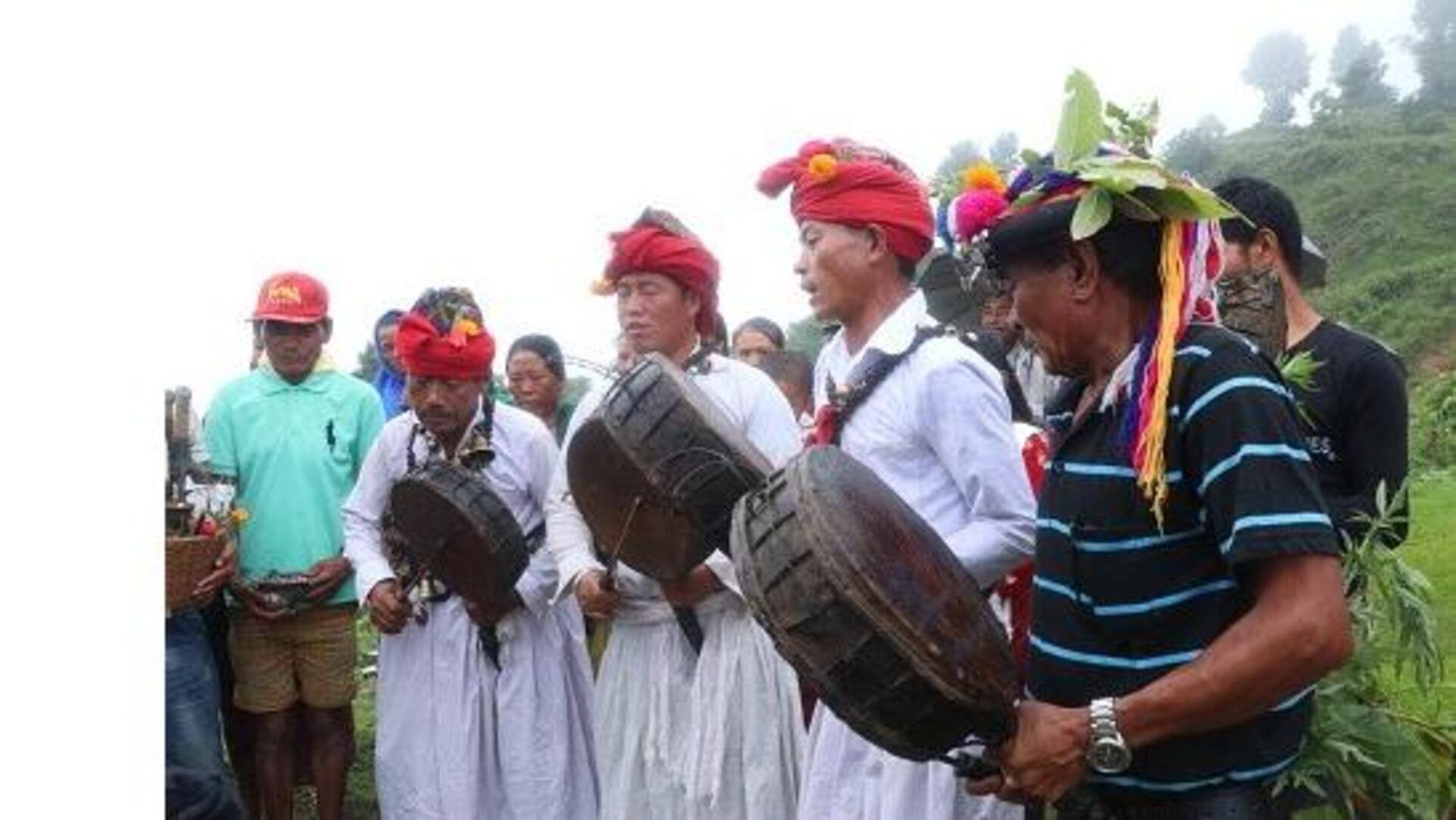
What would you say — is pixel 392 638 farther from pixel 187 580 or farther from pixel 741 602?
pixel 741 602

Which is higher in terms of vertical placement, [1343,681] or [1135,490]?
[1135,490]

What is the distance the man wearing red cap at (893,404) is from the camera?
3084mm

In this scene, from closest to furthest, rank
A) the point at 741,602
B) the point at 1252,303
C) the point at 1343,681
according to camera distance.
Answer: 1. the point at 1343,681
2. the point at 1252,303
3. the point at 741,602

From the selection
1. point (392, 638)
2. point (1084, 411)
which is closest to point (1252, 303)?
point (1084, 411)

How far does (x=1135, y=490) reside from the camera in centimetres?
225

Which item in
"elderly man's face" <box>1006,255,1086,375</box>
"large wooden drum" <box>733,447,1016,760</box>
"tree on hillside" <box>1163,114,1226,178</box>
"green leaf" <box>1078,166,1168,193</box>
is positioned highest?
"tree on hillside" <box>1163,114,1226,178</box>

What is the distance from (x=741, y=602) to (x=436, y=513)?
42.5 inches

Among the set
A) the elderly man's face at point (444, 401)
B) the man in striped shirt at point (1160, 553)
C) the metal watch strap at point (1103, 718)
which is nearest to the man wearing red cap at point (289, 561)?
the elderly man's face at point (444, 401)

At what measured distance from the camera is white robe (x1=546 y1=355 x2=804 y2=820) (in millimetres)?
4105

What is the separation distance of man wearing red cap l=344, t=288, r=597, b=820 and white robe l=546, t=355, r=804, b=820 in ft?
1.76

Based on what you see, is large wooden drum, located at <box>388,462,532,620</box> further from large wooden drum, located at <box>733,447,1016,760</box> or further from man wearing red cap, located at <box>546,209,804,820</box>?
large wooden drum, located at <box>733,447,1016,760</box>

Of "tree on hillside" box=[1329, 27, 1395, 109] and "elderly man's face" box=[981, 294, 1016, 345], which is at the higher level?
"tree on hillside" box=[1329, 27, 1395, 109]

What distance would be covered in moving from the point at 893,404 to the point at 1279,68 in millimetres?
134809

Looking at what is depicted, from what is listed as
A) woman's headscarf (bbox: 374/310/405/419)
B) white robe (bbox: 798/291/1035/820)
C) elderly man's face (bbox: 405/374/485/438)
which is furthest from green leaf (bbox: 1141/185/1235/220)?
woman's headscarf (bbox: 374/310/405/419)
